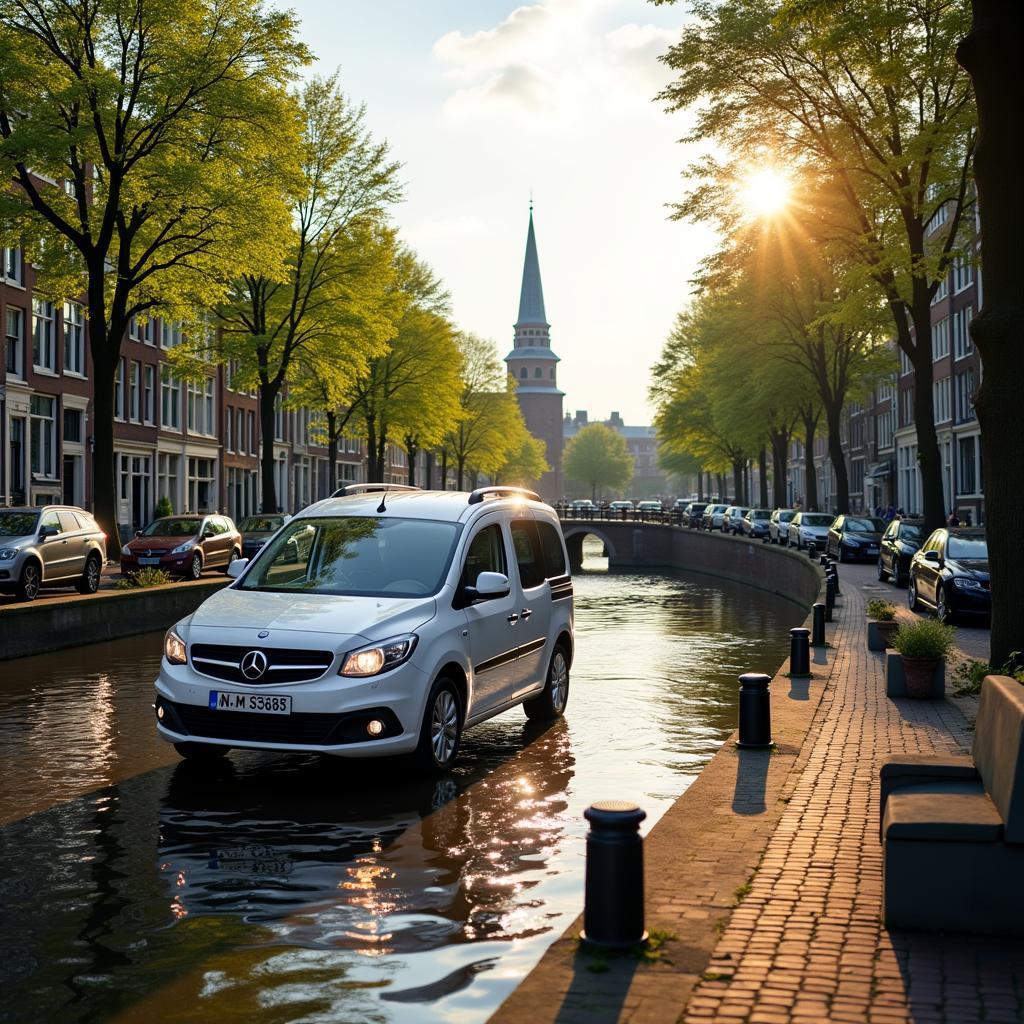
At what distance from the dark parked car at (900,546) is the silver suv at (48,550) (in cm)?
A: 1673

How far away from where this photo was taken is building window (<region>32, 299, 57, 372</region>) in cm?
4081

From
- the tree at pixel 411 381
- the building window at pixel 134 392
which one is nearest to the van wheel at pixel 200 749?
the tree at pixel 411 381

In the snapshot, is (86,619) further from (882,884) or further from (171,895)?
(882,884)

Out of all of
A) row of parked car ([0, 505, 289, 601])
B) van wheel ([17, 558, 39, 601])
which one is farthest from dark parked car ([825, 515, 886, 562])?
van wheel ([17, 558, 39, 601])

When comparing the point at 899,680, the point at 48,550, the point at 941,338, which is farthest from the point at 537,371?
the point at 899,680

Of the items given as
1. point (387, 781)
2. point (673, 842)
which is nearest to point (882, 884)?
point (673, 842)

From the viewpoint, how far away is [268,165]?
94.3ft

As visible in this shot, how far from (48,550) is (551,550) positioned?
1329 centimetres

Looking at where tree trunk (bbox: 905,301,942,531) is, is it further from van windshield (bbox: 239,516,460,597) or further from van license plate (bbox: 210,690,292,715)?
van license plate (bbox: 210,690,292,715)

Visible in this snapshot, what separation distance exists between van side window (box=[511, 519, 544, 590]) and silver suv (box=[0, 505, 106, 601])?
41.4 feet

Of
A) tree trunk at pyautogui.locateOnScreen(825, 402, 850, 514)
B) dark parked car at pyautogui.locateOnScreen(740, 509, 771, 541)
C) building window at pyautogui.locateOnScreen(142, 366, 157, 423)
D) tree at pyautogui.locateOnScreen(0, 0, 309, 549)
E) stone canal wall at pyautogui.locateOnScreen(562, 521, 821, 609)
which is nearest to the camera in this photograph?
tree at pyautogui.locateOnScreen(0, 0, 309, 549)

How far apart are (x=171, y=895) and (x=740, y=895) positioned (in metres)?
2.54

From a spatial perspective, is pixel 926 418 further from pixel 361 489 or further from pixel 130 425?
pixel 130 425

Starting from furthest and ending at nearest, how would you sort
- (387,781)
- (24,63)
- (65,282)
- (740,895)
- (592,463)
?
1. (592,463)
2. (65,282)
3. (24,63)
4. (387,781)
5. (740,895)
